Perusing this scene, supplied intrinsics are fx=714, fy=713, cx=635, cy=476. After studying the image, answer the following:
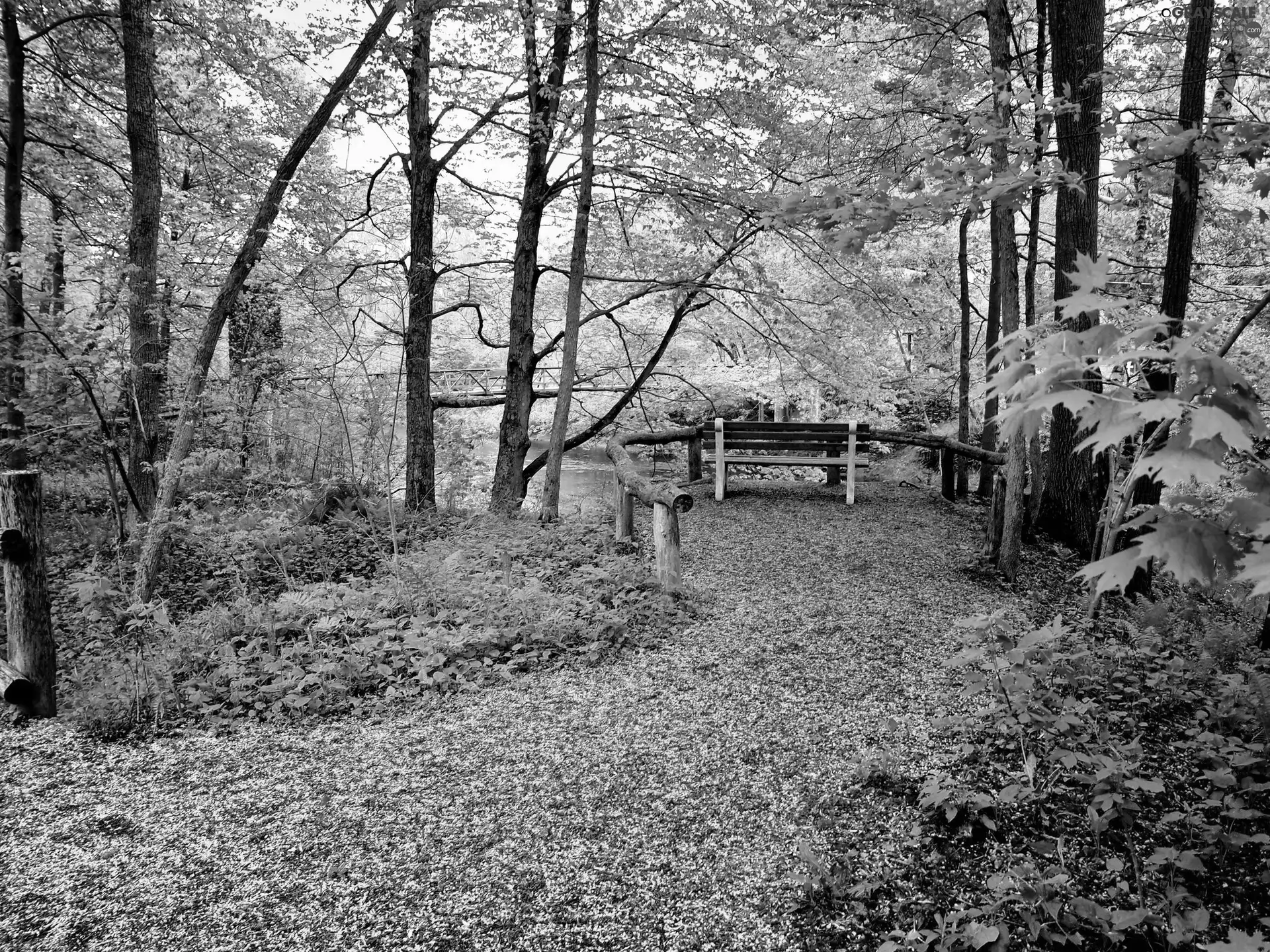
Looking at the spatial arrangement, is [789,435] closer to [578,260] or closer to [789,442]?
[789,442]

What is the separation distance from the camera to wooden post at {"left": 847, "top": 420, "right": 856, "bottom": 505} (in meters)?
9.77

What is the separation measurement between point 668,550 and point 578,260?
4.23 meters

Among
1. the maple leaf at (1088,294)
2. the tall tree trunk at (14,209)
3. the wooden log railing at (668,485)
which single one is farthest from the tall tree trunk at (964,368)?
the tall tree trunk at (14,209)

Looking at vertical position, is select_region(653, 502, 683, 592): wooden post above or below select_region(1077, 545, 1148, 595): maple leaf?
below

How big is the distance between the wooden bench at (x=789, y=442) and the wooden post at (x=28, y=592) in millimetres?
7366

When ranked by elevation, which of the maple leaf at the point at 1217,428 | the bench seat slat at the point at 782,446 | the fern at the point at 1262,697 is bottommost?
the fern at the point at 1262,697

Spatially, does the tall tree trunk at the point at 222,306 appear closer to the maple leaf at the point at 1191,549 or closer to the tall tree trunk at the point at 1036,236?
the tall tree trunk at the point at 1036,236

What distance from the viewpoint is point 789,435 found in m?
10.1

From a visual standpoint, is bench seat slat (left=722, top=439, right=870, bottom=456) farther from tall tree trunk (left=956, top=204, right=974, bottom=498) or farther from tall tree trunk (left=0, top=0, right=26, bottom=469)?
tall tree trunk (left=0, top=0, right=26, bottom=469)

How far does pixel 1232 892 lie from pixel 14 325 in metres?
7.97

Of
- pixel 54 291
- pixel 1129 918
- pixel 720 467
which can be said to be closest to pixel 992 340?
pixel 720 467

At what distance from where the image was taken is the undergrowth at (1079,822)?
86.5 inches

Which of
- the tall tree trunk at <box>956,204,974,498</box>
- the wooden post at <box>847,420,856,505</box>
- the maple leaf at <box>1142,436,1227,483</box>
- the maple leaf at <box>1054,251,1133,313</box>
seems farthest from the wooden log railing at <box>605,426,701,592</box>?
the tall tree trunk at <box>956,204,974,498</box>

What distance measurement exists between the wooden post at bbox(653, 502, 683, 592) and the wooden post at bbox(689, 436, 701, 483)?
527 centimetres
